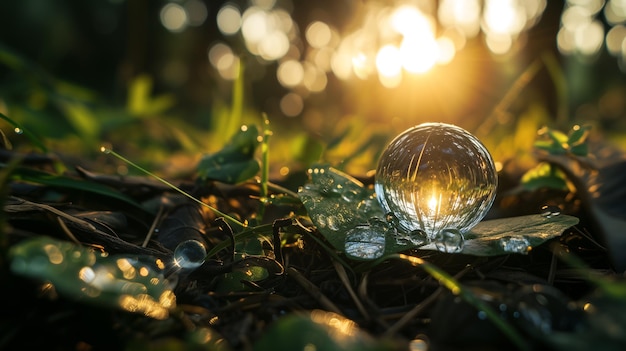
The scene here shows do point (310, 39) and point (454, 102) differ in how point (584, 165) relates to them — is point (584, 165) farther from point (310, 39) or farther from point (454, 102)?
point (310, 39)

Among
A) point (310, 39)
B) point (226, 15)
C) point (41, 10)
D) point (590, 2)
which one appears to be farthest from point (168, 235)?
point (41, 10)

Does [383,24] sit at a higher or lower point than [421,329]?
higher

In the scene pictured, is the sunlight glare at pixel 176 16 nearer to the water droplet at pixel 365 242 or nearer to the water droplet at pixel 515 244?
the water droplet at pixel 365 242

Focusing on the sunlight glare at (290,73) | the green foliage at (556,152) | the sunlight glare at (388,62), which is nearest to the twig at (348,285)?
the green foliage at (556,152)

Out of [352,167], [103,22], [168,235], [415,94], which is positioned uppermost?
[103,22]

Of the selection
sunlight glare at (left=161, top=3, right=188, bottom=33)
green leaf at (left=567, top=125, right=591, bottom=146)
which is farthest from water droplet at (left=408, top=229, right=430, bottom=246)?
sunlight glare at (left=161, top=3, right=188, bottom=33)

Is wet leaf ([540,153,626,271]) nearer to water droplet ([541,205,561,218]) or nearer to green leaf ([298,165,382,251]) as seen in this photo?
water droplet ([541,205,561,218])

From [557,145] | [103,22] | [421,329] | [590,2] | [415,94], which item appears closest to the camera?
[421,329]
